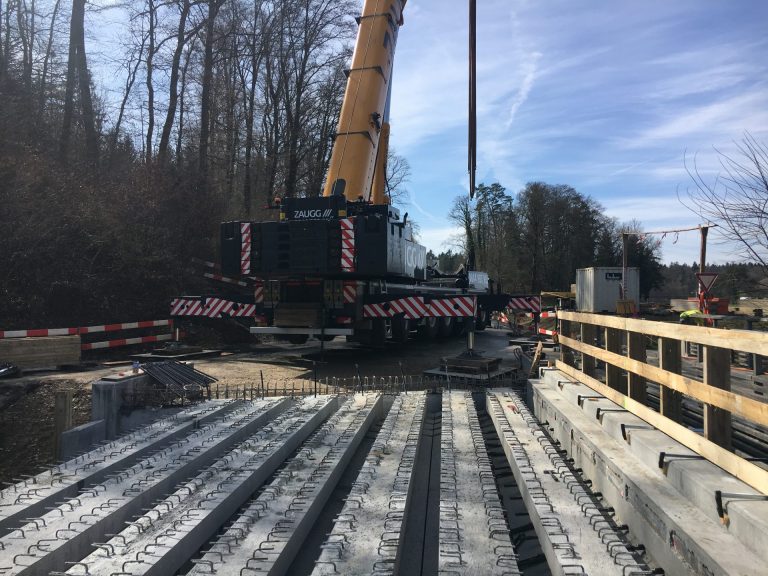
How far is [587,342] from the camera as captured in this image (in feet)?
17.1

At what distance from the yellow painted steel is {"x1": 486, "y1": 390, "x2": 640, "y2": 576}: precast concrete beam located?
373 inches

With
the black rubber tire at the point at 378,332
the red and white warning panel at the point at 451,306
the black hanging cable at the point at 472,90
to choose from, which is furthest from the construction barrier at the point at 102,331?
the black hanging cable at the point at 472,90

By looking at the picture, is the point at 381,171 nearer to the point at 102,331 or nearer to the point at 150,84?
the point at 102,331

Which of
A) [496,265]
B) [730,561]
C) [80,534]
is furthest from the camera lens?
[496,265]

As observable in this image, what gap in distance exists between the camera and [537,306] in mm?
13672

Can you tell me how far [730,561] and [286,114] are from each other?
2520 cm

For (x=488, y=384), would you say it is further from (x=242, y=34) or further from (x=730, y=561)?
(x=242, y=34)

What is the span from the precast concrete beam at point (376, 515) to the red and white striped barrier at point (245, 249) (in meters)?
6.57

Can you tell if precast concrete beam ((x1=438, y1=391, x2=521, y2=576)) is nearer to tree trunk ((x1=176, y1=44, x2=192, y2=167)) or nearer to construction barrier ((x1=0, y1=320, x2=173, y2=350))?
construction barrier ((x1=0, y1=320, x2=173, y2=350))

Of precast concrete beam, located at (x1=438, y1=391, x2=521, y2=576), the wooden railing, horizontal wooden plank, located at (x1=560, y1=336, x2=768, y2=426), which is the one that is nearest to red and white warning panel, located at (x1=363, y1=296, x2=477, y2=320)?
the wooden railing

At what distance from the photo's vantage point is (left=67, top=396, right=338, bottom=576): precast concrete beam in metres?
2.28

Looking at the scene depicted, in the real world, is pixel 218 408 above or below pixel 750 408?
below

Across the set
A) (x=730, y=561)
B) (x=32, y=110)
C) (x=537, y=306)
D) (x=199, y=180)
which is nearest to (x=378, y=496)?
(x=730, y=561)

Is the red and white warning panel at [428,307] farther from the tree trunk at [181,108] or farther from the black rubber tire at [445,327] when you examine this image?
the tree trunk at [181,108]
